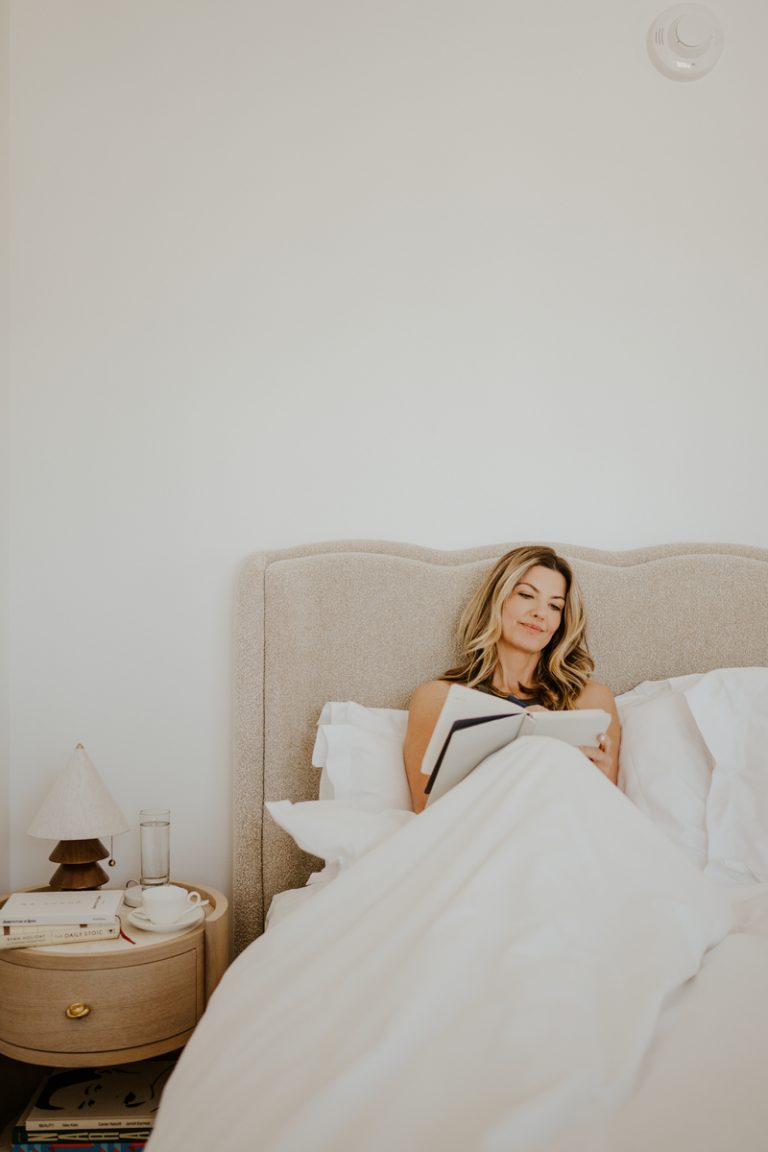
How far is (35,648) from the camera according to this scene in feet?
7.31

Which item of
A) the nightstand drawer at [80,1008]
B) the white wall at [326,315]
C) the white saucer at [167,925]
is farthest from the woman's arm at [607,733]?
the nightstand drawer at [80,1008]

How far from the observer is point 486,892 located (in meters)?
1.19

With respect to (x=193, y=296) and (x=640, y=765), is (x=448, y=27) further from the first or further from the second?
(x=640, y=765)

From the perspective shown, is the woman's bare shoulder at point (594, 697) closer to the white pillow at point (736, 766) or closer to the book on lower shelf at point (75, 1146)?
the white pillow at point (736, 766)

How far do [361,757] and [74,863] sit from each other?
641mm

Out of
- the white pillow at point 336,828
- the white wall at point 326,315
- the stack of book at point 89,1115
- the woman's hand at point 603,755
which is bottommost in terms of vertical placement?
the stack of book at point 89,1115

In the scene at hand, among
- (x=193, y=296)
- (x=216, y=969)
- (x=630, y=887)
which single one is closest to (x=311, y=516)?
(x=193, y=296)

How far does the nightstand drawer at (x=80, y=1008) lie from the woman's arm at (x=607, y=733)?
39.1 inches

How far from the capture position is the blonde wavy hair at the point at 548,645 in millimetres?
2131

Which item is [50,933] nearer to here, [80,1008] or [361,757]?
[80,1008]

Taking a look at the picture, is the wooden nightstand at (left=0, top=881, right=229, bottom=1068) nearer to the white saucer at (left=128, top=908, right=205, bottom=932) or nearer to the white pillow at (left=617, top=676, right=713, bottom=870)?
the white saucer at (left=128, top=908, right=205, bottom=932)

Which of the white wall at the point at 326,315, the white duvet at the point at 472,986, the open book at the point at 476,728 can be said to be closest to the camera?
the white duvet at the point at 472,986

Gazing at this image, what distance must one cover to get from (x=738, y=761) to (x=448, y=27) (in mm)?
1946

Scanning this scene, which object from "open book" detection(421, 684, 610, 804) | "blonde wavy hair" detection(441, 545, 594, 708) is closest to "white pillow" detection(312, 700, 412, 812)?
"blonde wavy hair" detection(441, 545, 594, 708)
